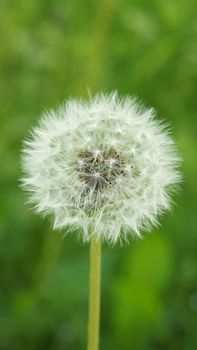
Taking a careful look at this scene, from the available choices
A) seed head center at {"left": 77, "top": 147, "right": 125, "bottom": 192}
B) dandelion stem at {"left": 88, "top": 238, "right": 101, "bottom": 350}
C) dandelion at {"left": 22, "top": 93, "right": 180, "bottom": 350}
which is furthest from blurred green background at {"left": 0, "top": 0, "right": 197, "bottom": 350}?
dandelion stem at {"left": 88, "top": 238, "right": 101, "bottom": 350}

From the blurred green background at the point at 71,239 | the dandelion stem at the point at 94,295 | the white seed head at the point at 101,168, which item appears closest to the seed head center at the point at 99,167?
the white seed head at the point at 101,168

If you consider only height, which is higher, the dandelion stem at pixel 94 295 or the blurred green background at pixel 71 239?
the blurred green background at pixel 71 239

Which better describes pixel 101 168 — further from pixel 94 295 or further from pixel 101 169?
pixel 94 295

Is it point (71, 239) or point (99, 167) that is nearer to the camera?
point (99, 167)

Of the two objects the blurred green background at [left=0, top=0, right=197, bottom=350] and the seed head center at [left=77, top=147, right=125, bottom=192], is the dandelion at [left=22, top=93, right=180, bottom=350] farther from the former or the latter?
the blurred green background at [left=0, top=0, right=197, bottom=350]

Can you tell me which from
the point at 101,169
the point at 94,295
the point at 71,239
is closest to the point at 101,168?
the point at 101,169

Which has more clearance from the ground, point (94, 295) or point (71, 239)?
point (71, 239)

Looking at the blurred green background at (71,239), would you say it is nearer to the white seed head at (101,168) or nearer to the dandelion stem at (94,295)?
the white seed head at (101,168)

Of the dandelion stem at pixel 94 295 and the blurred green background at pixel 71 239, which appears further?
the blurred green background at pixel 71 239
